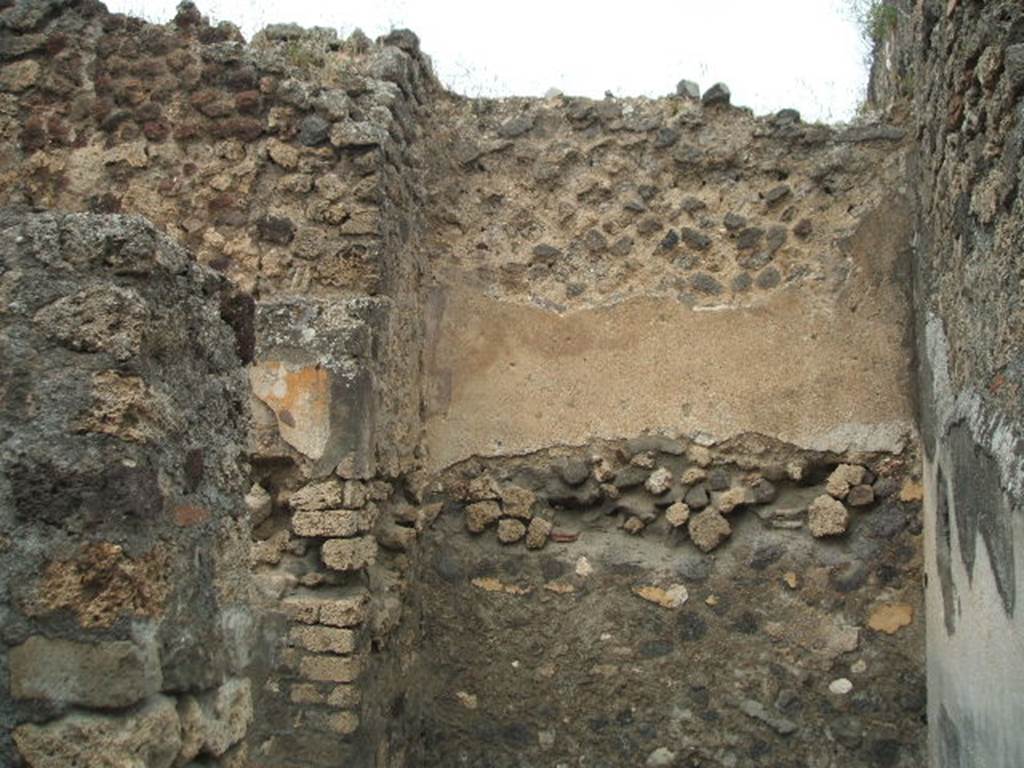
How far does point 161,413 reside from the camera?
205cm

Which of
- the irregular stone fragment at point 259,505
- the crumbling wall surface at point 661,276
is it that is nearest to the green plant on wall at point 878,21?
the crumbling wall surface at point 661,276

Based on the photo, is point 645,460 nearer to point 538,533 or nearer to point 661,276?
point 538,533

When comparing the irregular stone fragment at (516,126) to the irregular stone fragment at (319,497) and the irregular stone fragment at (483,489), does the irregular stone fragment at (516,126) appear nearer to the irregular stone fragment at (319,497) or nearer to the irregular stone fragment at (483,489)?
the irregular stone fragment at (483,489)

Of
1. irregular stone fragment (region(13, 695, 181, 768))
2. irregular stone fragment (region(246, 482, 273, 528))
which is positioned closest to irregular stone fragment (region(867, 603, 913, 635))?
irregular stone fragment (region(246, 482, 273, 528))

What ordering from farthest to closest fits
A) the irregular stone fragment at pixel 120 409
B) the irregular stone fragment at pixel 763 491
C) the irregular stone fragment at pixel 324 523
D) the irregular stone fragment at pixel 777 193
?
the irregular stone fragment at pixel 777 193 → the irregular stone fragment at pixel 763 491 → the irregular stone fragment at pixel 324 523 → the irregular stone fragment at pixel 120 409

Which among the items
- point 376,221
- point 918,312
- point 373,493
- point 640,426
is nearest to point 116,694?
point 373,493

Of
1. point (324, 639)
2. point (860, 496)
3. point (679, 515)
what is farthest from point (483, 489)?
point (860, 496)

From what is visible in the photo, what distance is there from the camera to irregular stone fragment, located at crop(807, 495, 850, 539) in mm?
4684

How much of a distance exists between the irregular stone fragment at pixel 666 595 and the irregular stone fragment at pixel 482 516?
27.1 inches

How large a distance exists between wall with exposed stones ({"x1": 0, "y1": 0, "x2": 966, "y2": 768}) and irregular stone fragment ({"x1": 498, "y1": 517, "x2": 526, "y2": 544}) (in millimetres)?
12

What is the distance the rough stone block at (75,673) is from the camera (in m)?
1.86

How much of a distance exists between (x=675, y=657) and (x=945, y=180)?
2.14m

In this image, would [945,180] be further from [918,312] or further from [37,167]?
[37,167]

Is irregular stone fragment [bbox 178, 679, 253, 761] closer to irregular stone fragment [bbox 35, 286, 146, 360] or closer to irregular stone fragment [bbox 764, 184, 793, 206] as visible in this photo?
irregular stone fragment [bbox 35, 286, 146, 360]
